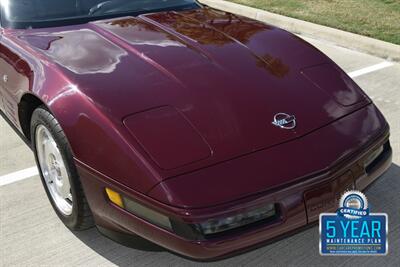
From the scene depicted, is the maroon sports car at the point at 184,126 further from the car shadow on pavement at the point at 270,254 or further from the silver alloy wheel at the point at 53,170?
the car shadow on pavement at the point at 270,254

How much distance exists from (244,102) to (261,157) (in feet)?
1.36

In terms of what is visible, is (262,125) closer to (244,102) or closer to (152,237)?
(244,102)

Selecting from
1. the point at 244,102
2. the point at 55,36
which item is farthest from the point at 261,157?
the point at 55,36

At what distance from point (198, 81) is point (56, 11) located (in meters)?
1.36

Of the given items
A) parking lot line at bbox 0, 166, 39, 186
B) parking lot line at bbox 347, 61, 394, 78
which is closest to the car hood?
parking lot line at bbox 0, 166, 39, 186

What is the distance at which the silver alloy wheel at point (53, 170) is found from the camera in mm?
2785

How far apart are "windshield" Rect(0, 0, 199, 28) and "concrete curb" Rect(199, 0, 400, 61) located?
3.34m

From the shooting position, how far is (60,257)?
276 cm

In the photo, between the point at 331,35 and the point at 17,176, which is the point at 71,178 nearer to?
the point at 17,176

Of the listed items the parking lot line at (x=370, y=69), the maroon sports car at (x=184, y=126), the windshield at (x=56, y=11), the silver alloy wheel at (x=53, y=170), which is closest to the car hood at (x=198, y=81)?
the maroon sports car at (x=184, y=126)

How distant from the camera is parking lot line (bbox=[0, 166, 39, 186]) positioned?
138 inches

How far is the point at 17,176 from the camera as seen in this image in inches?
140

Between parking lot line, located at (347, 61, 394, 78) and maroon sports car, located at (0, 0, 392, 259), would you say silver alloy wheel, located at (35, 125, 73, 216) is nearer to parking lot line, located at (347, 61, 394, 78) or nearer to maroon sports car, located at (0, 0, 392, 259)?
maroon sports car, located at (0, 0, 392, 259)

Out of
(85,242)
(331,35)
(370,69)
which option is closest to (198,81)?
(85,242)
